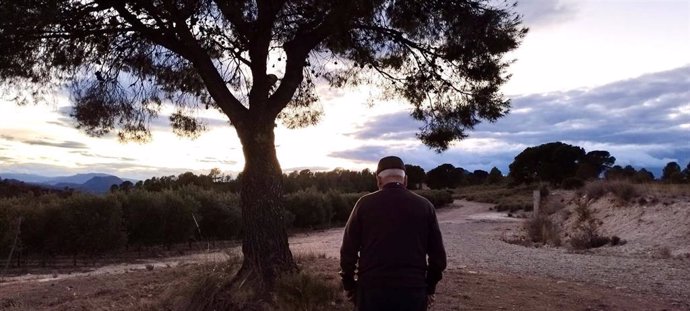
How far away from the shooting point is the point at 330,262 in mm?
11516

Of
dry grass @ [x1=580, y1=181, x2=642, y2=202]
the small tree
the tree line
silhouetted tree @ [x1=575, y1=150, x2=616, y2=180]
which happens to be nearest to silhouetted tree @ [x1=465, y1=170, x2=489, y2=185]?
the small tree

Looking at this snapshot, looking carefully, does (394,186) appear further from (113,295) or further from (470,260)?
(470,260)

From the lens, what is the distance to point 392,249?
4262 millimetres

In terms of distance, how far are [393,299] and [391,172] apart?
0.87 meters

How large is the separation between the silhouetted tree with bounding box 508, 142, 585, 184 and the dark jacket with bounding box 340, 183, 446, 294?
6054cm

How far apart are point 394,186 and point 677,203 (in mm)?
22835

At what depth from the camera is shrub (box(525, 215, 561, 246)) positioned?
23655 millimetres

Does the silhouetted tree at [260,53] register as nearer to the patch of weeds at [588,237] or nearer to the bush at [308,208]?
the patch of weeds at [588,237]

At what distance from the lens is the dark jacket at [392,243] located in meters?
4.26

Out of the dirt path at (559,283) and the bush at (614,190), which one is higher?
the bush at (614,190)

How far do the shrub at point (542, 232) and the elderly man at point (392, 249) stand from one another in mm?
19803

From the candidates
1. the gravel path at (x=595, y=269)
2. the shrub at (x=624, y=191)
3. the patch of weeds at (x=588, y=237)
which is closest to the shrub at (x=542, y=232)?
the patch of weeds at (x=588, y=237)

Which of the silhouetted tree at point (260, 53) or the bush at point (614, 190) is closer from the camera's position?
the silhouetted tree at point (260, 53)

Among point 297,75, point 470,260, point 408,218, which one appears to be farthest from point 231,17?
point 470,260
